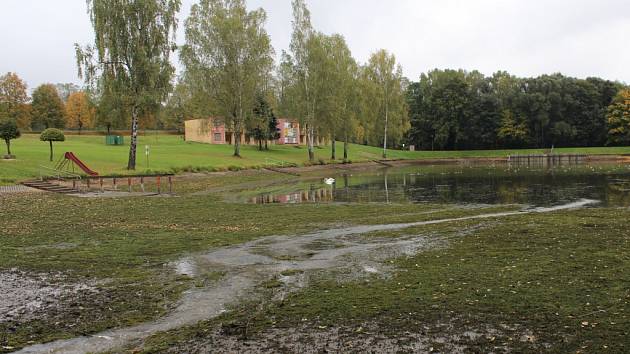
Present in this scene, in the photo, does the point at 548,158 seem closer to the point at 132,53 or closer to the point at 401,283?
the point at 132,53

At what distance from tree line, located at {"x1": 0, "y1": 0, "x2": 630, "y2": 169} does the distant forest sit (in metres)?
0.24

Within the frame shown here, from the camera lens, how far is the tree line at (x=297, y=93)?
143ft

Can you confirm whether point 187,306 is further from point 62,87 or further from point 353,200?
point 62,87

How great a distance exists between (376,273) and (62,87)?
204m

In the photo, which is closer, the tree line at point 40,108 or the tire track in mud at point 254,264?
the tire track in mud at point 254,264

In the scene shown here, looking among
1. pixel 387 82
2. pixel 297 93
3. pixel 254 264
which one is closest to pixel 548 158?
pixel 387 82

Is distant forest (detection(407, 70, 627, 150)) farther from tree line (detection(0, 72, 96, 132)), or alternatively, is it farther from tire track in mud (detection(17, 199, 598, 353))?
tire track in mud (detection(17, 199, 598, 353))

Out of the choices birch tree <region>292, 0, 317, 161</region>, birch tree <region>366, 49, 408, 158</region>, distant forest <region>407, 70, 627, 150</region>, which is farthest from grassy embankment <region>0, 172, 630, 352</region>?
distant forest <region>407, 70, 627, 150</region>

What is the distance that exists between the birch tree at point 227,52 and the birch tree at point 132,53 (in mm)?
14811

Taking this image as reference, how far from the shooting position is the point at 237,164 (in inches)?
2208

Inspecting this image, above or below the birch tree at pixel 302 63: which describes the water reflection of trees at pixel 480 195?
below

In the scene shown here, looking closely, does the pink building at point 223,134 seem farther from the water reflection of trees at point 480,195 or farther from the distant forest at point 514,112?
the water reflection of trees at point 480,195

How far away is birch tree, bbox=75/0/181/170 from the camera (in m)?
42.5

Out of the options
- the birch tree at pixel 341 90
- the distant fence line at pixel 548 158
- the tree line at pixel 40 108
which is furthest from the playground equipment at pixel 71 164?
the distant fence line at pixel 548 158
